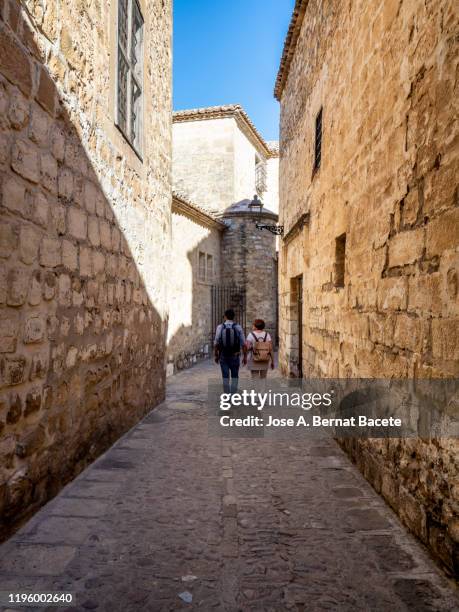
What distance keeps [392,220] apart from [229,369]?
12.3 feet

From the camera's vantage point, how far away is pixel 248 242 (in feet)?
51.9

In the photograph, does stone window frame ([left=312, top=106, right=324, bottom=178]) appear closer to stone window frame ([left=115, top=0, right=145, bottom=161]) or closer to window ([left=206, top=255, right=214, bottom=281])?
stone window frame ([left=115, top=0, right=145, bottom=161])

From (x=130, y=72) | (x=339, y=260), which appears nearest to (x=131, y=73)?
(x=130, y=72)

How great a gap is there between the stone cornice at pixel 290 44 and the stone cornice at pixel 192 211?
331 cm

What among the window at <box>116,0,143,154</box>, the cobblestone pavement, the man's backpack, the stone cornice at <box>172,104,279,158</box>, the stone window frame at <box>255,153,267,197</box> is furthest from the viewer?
the stone window frame at <box>255,153,267,197</box>

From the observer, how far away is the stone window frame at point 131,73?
4.59 meters

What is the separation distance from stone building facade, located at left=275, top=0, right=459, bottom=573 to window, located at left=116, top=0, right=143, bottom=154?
233cm

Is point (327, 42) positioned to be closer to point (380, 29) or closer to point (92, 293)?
point (380, 29)

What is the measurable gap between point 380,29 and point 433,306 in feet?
8.13

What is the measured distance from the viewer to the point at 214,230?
15117 mm

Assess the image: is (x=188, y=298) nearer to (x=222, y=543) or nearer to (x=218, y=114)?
(x=218, y=114)

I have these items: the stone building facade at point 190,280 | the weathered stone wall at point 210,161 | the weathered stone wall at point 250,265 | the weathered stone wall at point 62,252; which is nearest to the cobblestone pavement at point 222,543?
the weathered stone wall at point 62,252

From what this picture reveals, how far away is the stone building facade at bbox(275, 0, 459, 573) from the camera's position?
245cm

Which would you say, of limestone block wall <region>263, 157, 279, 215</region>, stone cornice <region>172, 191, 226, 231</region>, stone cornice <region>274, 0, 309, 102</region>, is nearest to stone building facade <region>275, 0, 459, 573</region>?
stone cornice <region>274, 0, 309, 102</region>
